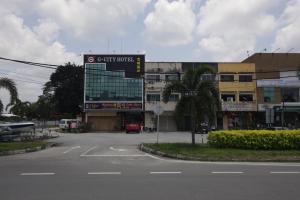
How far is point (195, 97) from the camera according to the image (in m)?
26.0

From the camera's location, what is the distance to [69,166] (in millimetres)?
16234

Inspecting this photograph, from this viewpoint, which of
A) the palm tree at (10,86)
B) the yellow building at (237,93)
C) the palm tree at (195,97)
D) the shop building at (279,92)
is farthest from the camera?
the yellow building at (237,93)

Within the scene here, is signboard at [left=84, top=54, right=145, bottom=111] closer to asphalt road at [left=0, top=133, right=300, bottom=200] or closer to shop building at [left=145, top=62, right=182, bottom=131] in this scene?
shop building at [left=145, top=62, right=182, bottom=131]

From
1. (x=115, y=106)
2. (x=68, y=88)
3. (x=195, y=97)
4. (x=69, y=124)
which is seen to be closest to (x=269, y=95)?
(x=115, y=106)

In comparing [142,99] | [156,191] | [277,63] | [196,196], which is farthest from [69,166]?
[277,63]

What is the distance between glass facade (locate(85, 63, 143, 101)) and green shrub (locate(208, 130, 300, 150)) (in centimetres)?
4053

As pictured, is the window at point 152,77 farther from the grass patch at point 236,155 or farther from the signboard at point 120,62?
the grass patch at point 236,155

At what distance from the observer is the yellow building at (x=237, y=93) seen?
62969 mm

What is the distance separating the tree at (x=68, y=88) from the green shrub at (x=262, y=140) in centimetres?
5109

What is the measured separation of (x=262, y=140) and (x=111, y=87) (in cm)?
4317

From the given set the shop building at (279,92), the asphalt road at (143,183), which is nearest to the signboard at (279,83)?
the shop building at (279,92)

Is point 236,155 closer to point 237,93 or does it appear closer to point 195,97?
point 195,97

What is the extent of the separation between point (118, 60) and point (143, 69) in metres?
3.94

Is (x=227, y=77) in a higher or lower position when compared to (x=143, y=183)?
higher
